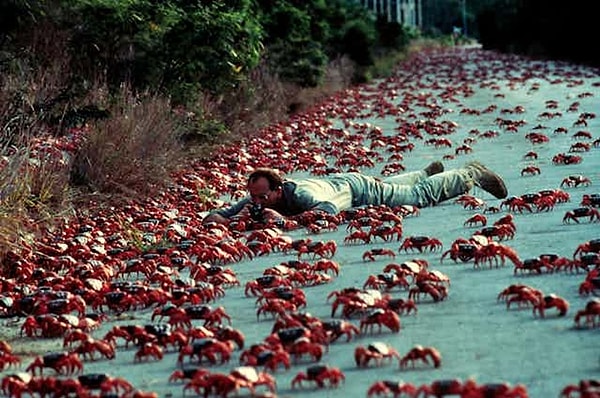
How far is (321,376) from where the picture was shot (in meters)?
5.56

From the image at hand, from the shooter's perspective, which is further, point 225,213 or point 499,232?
point 225,213

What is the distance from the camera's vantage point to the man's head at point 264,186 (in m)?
10.8

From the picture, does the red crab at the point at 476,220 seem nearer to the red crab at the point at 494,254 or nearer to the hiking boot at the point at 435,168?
the red crab at the point at 494,254

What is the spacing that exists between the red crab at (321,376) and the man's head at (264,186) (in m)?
5.19

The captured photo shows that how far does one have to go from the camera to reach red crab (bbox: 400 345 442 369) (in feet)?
18.8

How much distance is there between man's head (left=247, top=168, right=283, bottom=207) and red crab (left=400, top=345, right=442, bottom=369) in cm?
507

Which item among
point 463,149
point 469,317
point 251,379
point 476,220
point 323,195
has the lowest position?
point 463,149

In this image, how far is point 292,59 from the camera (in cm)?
2722

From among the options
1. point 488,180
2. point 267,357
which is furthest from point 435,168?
point 267,357

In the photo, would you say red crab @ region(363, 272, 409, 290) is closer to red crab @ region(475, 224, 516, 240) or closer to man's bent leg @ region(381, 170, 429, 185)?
red crab @ region(475, 224, 516, 240)

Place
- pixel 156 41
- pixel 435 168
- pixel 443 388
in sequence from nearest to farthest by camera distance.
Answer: pixel 443 388, pixel 435 168, pixel 156 41

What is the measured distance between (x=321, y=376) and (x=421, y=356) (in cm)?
51

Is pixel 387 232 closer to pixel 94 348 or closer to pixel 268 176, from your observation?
pixel 268 176

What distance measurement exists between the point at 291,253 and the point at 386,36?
166 feet
